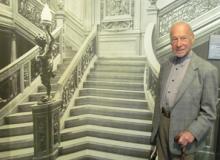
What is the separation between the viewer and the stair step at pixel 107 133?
2.44 m

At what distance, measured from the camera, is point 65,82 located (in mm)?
2445

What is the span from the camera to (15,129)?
6.47ft

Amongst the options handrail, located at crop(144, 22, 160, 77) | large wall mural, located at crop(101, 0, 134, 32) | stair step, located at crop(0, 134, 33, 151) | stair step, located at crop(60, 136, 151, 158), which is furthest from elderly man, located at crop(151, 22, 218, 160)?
stair step, located at crop(0, 134, 33, 151)

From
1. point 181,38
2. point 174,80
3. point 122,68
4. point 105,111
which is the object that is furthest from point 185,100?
point 105,111

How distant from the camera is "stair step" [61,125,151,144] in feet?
7.99

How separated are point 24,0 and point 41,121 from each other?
1068 millimetres

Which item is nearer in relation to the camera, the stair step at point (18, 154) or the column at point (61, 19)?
the stair step at point (18, 154)

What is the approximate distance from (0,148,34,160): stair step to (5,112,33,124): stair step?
0.83ft

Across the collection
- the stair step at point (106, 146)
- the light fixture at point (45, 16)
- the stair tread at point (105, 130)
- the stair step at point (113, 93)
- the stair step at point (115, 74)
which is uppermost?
the light fixture at point (45, 16)

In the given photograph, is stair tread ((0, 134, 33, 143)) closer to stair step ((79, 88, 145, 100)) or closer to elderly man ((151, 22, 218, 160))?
stair step ((79, 88, 145, 100))

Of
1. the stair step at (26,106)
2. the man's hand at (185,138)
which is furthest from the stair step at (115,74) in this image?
the man's hand at (185,138)

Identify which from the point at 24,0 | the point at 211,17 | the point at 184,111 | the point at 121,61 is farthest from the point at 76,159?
the point at 211,17

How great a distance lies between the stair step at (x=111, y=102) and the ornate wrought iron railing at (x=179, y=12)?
0.78 meters

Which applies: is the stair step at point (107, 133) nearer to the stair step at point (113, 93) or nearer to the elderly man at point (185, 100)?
the stair step at point (113, 93)
